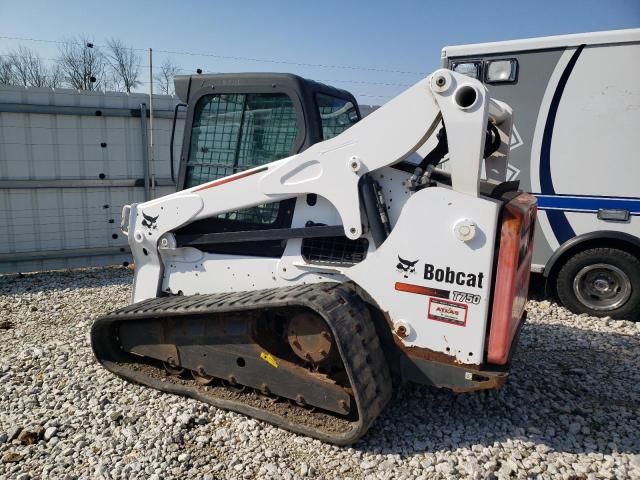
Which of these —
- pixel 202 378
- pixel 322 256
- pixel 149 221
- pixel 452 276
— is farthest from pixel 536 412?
pixel 149 221

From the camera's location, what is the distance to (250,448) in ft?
10.4

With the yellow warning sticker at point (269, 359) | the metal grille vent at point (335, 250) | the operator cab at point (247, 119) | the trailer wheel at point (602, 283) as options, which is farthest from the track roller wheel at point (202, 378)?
the trailer wheel at point (602, 283)

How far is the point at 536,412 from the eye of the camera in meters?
3.65

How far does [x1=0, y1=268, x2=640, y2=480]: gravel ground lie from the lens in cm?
298

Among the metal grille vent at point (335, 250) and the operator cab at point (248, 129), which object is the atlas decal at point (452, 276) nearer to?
the metal grille vent at point (335, 250)

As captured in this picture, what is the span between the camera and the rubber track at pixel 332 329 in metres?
2.99

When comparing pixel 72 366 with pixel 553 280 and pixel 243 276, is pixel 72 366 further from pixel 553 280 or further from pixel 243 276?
pixel 553 280

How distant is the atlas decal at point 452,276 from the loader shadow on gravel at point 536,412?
1.06 m

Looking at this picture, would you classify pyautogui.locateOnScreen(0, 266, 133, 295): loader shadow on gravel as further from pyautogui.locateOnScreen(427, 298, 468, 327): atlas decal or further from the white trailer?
the white trailer

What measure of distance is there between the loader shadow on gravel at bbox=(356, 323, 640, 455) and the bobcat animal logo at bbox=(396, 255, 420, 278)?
1.07 metres

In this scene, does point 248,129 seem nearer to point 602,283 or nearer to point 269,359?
point 269,359

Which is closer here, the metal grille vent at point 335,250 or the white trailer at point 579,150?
the metal grille vent at point 335,250

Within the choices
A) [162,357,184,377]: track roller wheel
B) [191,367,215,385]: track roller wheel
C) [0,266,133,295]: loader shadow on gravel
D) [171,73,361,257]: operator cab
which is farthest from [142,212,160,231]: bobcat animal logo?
[0,266,133,295]: loader shadow on gravel

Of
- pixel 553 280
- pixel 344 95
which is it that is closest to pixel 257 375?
pixel 344 95
